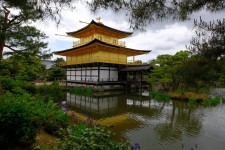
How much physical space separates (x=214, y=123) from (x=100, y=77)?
15485 millimetres

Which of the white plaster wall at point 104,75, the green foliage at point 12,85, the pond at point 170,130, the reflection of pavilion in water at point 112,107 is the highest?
the white plaster wall at point 104,75

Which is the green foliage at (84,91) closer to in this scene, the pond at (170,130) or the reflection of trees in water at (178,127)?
the pond at (170,130)

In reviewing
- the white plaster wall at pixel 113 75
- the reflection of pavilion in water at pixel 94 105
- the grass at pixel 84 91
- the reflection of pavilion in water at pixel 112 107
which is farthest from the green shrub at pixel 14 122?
the white plaster wall at pixel 113 75

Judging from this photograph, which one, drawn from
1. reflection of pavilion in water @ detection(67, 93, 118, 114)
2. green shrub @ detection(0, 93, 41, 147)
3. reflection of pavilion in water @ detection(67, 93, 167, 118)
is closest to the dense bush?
green shrub @ detection(0, 93, 41, 147)

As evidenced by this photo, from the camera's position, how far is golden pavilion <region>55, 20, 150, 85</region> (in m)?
22.7

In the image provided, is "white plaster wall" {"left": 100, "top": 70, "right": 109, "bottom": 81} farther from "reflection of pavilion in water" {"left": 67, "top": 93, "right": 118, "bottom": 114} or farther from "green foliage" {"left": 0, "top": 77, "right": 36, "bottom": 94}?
"green foliage" {"left": 0, "top": 77, "right": 36, "bottom": 94}

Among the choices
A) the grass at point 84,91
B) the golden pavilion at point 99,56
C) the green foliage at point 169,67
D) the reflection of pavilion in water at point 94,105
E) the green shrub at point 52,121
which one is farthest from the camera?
the golden pavilion at point 99,56

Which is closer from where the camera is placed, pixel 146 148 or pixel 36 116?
pixel 36 116

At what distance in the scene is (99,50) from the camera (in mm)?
22625

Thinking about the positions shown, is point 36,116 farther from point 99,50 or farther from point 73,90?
point 99,50

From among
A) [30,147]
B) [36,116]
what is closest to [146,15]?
[36,116]

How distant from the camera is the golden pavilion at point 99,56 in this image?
22.7m

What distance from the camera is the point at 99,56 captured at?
22344mm

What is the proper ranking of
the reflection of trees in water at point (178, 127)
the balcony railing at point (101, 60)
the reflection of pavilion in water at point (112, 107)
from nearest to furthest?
1. the reflection of trees in water at point (178, 127)
2. the reflection of pavilion in water at point (112, 107)
3. the balcony railing at point (101, 60)
